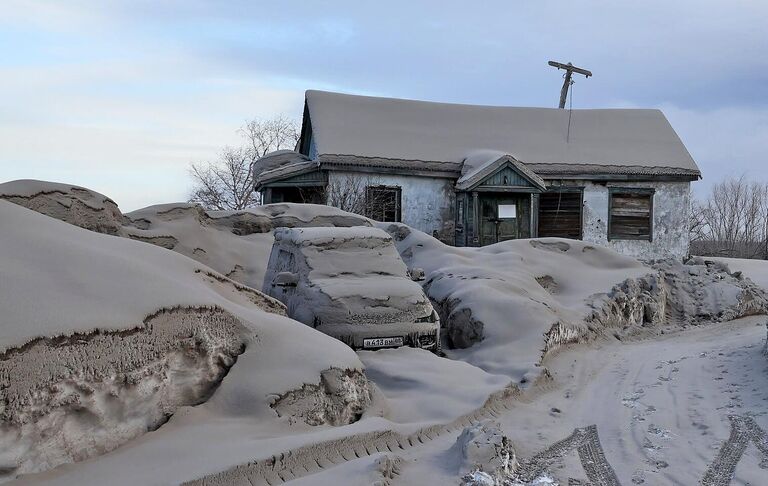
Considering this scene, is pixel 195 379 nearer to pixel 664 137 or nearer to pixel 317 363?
pixel 317 363

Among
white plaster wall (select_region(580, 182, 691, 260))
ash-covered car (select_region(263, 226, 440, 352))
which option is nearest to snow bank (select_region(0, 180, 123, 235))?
ash-covered car (select_region(263, 226, 440, 352))

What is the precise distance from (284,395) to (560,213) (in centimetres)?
2053

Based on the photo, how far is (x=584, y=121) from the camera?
1099 inches

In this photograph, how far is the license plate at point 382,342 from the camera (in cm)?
850

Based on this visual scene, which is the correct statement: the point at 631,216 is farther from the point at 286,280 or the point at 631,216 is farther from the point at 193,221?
the point at 286,280

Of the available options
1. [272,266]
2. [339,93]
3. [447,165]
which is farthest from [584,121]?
[272,266]

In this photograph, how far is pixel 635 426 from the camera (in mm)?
6750

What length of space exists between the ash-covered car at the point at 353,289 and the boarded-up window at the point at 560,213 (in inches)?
606

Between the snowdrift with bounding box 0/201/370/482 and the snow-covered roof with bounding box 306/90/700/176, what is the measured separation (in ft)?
54.0

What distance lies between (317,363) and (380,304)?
2736 millimetres

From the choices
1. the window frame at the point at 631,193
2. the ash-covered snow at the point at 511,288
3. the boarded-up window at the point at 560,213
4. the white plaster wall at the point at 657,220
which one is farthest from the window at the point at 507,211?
the ash-covered snow at the point at 511,288

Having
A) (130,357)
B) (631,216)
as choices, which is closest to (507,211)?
(631,216)

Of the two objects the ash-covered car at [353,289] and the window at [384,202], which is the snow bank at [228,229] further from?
the window at [384,202]

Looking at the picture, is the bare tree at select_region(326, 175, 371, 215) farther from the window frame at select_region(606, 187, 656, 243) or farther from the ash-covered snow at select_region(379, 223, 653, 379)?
the window frame at select_region(606, 187, 656, 243)
